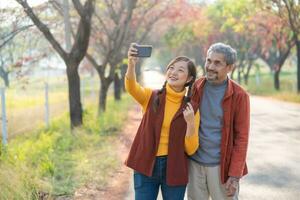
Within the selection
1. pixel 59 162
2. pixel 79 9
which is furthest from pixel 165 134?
pixel 79 9

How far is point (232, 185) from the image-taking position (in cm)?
401

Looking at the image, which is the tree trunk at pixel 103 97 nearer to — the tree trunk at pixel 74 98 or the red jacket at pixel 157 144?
the tree trunk at pixel 74 98

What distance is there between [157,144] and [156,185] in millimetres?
365

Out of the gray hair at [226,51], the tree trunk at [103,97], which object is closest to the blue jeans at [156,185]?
the gray hair at [226,51]

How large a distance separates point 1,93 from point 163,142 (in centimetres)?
663

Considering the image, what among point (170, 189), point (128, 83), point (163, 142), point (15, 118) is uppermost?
point (128, 83)

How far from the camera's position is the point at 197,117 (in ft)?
12.9

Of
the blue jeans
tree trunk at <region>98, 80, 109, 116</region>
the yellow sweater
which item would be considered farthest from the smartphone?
tree trunk at <region>98, 80, 109, 116</region>

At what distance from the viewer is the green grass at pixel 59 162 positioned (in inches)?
268

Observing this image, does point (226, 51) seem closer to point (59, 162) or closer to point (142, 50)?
point (142, 50)

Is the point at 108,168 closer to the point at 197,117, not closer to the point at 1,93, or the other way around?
the point at 1,93

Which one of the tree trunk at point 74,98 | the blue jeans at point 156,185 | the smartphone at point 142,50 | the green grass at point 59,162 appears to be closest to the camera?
the smartphone at point 142,50

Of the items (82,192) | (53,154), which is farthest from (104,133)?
(82,192)

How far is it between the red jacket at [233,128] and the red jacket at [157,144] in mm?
220
